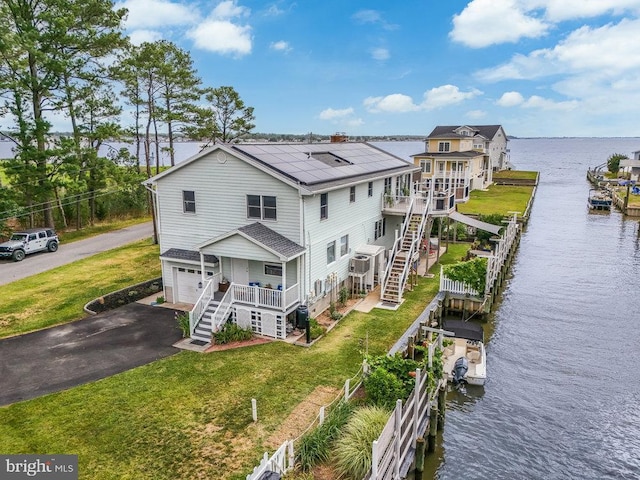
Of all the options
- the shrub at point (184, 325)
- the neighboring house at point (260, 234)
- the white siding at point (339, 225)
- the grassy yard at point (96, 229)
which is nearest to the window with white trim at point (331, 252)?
the neighboring house at point (260, 234)

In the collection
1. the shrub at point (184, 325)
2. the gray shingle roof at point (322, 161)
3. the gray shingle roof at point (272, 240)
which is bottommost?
the shrub at point (184, 325)

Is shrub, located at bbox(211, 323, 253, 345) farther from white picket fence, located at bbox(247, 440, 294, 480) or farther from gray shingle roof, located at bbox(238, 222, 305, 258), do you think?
white picket fence, located at bbox(247, 440, 294, 480)

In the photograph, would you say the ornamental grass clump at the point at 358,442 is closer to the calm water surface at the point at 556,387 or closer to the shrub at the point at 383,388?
the shrub at the point at 383,388

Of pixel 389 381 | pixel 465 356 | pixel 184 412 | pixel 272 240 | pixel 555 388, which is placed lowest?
pixel 555 388

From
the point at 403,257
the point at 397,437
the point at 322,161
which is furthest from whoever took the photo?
the point at 403,257

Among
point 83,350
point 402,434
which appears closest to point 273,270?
point 83,350

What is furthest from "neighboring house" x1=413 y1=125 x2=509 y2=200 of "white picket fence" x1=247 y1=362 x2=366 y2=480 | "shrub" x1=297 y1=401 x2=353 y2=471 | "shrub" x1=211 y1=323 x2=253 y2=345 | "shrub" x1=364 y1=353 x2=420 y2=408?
"shrub" x1=297 y1=401 x2=353 y2=471

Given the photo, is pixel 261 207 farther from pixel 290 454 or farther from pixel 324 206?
pixel 290 454
